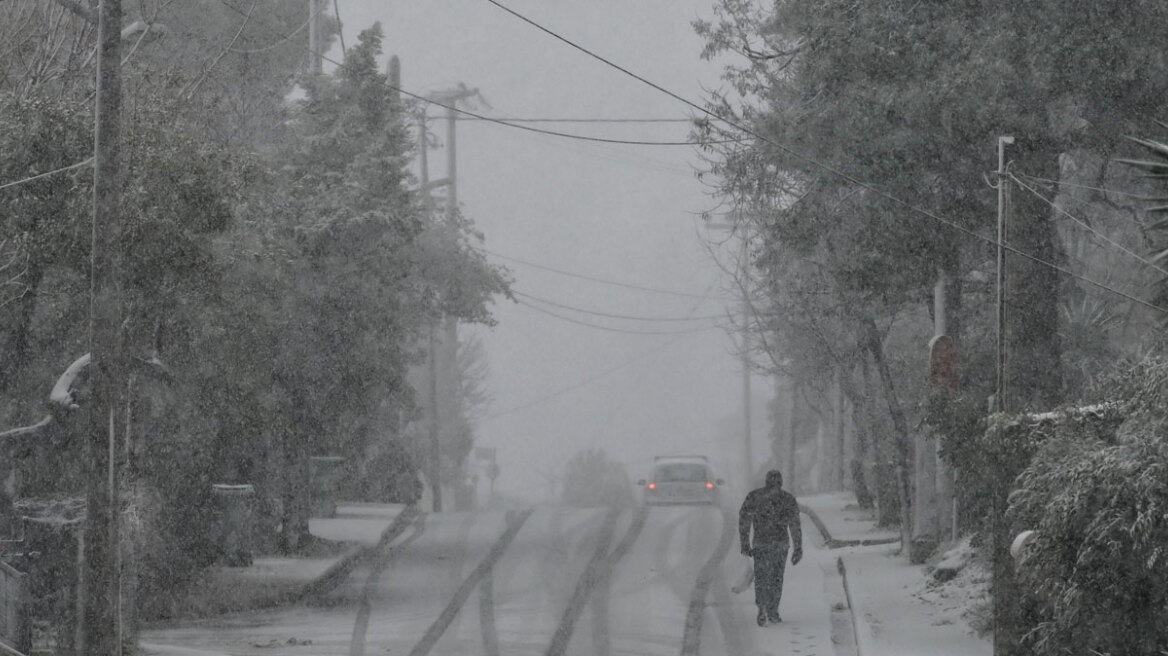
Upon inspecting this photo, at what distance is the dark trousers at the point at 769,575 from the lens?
57.9 feet

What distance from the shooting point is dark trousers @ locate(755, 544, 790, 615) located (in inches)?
695

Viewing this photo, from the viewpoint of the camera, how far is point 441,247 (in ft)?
101

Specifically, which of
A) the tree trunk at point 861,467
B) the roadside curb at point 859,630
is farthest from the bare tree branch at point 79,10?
the tree trunk at point 861,467

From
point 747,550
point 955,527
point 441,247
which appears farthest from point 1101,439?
point 441,247

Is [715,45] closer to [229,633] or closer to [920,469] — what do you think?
[920,469]

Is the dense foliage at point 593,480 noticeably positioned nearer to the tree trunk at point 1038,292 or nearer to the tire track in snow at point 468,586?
the tire track in snow at point 468,586

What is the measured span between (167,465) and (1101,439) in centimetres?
1281

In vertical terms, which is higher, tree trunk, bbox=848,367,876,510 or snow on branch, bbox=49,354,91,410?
snow on branch, bbox=49,354,91,410

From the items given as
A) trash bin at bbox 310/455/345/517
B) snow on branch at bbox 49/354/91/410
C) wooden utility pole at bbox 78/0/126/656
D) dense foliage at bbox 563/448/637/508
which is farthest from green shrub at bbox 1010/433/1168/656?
dense foliage at bbox 563/448/637/508

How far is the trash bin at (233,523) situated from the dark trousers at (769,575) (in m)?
8.00

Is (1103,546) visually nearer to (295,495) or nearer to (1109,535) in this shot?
(1109,535)

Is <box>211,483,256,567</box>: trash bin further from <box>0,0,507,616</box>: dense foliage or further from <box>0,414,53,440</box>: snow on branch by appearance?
<box>0,414,53,440</box>: snow on branch

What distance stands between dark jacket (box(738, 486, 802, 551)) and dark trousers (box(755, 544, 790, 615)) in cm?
6

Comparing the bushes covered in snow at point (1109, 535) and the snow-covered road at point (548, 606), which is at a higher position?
the bushes covered in snow at point (1109, 535)
